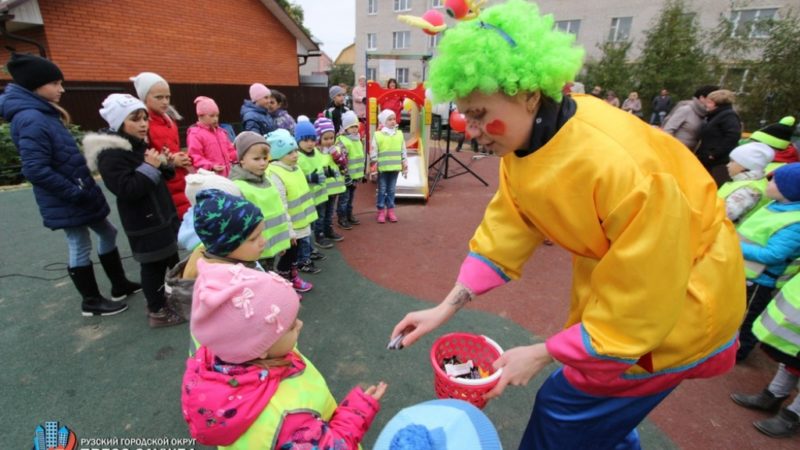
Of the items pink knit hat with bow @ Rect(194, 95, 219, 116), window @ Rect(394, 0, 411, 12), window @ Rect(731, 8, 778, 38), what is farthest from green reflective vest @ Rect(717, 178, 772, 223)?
window @ Rect(394, 0, 411, 12)

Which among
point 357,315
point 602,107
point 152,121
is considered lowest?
→ point 357,315

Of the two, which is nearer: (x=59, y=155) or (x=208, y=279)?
(x=208, y=279)

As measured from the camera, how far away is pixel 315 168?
4734mm

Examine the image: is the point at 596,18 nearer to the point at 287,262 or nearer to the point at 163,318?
the point at 287,262

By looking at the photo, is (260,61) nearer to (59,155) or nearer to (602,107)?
(59,155)

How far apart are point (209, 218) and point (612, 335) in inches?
67.3

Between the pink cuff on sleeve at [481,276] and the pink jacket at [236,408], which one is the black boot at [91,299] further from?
the pink cuff on sleeve at [481,276]

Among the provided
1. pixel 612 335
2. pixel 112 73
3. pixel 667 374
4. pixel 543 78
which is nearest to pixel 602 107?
pixel 543 78

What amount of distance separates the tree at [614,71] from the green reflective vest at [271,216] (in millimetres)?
22509

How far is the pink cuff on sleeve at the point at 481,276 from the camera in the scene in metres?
1.69

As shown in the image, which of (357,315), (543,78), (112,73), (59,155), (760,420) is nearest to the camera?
(543,78)

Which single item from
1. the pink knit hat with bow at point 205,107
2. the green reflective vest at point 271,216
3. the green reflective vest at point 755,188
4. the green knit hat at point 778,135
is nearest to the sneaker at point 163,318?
the green reflective vest at point 271,216

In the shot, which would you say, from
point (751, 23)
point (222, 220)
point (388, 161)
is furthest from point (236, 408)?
point (751, 23)

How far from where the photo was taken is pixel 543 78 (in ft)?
3.61
